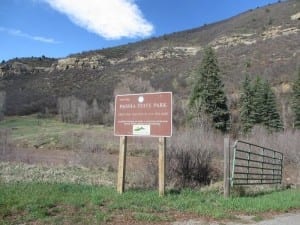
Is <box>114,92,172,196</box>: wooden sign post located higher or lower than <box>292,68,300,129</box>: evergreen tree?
lower

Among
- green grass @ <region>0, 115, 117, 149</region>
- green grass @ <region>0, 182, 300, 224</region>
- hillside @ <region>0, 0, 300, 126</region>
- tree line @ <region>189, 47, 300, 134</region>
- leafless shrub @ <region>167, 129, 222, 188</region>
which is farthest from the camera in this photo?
hillside @ <region>0, 0, 300, 126</region>

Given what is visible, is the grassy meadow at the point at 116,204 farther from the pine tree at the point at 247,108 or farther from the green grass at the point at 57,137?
the pine tree at the point at 247,108

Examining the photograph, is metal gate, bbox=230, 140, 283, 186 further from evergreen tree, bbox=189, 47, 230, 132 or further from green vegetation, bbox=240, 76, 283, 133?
green vegetation, bbox=240, 76, 283, 133

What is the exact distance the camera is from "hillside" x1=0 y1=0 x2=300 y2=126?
74.6 metres

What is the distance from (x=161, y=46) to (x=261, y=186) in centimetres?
10369

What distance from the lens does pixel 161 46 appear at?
118938 mm

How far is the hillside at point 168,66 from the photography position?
74625mm

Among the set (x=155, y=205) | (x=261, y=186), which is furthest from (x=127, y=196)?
(x=261, y=186)

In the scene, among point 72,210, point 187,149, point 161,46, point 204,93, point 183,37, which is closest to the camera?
point 72,210

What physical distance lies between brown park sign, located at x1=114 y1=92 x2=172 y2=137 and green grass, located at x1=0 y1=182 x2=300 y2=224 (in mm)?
1508

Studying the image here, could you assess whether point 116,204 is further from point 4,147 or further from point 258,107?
point 258,107

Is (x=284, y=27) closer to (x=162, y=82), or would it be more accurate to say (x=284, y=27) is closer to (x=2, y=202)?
(x=162, y=82)

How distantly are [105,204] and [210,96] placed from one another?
38566 millimetres

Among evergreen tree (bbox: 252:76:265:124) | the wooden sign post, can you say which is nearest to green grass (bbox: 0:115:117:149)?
evergreen tree (bbox: 252:76:265:124)
